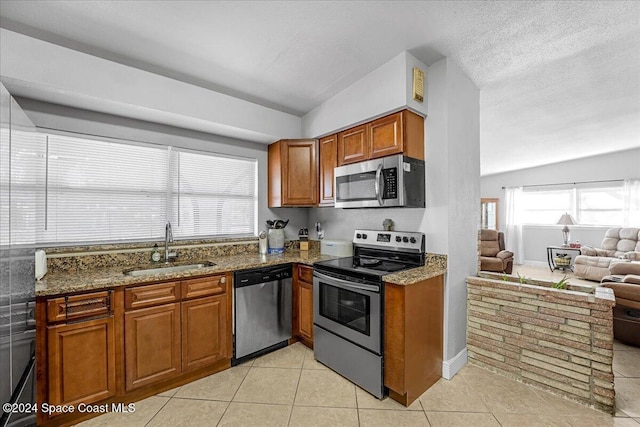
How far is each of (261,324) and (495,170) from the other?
24.5 ft

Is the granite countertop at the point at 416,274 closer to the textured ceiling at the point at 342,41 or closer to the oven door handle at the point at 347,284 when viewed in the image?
the oven door handle at the point at 347,284

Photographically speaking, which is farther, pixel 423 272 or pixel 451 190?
pixel 451 190

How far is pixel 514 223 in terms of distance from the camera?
746cm

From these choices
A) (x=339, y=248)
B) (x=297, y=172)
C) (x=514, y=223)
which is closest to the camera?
(x=339, y=248)

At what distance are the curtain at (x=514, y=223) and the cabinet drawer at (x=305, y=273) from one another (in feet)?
23.4

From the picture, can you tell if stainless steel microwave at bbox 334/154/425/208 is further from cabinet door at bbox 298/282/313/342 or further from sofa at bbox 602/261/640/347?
sofa at bbox 602/261/640/347

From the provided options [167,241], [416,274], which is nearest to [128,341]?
[167,241]

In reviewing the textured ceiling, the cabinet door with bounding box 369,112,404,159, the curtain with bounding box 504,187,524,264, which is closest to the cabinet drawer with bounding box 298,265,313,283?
the cabinet door with bounding box 369,112,404,159

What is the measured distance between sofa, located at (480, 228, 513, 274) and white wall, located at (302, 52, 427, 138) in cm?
427

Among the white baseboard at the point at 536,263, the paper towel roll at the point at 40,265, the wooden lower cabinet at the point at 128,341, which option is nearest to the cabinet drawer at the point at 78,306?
the wooden lower cabinet at the point at 128,341

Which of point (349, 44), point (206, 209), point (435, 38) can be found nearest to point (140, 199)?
point (206, 209)

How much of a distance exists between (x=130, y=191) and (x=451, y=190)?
293 cm

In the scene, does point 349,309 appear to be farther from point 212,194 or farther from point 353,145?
point 212,194

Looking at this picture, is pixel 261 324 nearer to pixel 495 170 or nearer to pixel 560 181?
pixel 495 170
